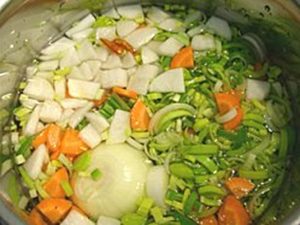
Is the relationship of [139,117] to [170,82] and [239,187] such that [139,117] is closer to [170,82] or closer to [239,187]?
[170,82]

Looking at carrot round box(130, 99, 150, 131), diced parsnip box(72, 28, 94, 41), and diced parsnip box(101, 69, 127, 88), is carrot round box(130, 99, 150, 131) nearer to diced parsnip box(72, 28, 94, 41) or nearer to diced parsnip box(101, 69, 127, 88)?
diced parsnip box(101, 69, 127, 88)

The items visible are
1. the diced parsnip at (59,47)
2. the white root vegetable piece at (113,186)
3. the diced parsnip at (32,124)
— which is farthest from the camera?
the diced parsnip at (59,47)

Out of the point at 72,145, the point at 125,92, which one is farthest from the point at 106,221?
the point at 125,92

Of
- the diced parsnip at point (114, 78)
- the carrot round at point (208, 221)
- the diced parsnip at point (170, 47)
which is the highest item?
the diced parsnip at point (170, 47)

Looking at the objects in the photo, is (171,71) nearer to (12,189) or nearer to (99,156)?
(99,156)

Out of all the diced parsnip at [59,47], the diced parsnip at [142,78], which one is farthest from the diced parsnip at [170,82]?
the diced parsnip at [59,47]

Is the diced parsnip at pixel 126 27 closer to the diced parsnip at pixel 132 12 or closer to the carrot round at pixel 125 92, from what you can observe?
the diced parsnip at pixel 132 12

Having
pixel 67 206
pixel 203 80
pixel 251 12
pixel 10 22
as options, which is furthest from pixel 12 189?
pixel 251 12
